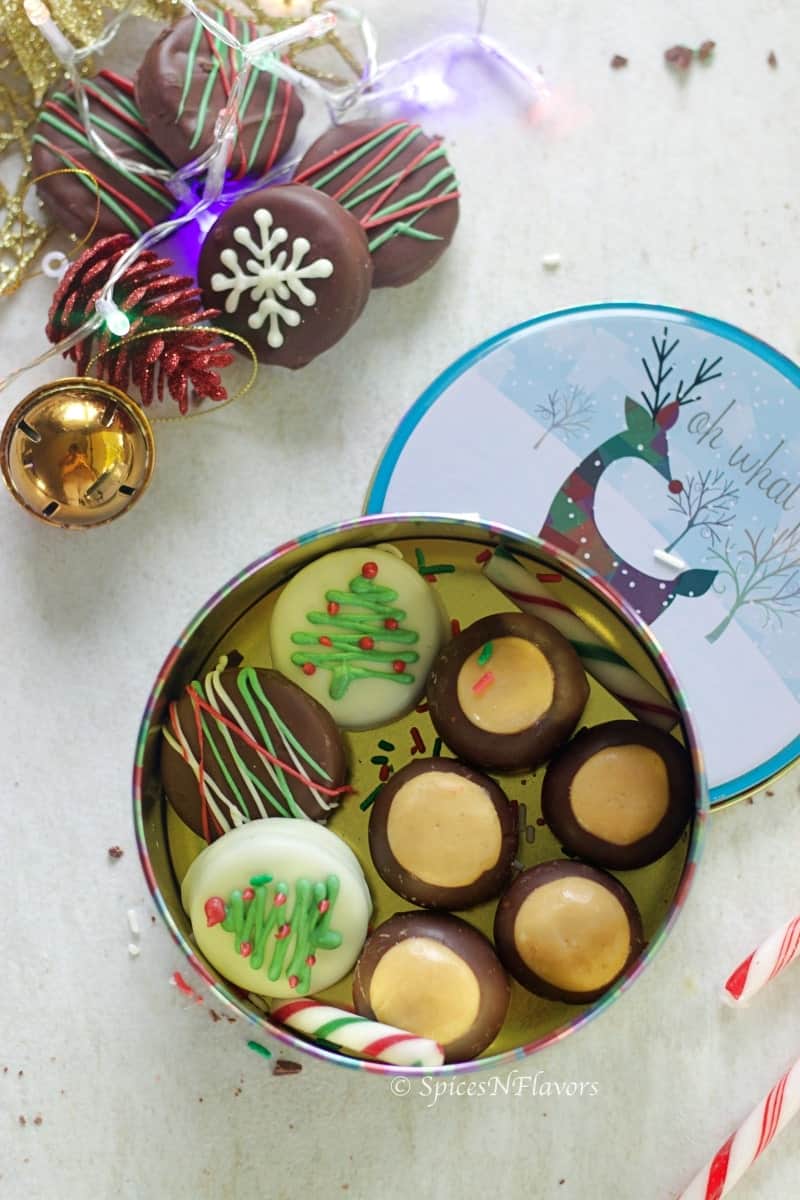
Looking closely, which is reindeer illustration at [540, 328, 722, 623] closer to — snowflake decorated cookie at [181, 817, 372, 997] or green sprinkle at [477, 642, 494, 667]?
green sprinkle at [477, 642, 494, 667]

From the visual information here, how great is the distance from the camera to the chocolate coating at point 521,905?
0.87 m

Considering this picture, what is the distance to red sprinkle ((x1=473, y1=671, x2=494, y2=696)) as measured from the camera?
91 centimetres

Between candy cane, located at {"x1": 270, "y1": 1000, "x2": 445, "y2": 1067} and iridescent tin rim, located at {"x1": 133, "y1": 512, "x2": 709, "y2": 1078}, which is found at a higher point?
iridescent tin rim, located at {"x1": 133, "y1": 512, "x2": 709, "y2": 1078}

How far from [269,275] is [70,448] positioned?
0.81 feet

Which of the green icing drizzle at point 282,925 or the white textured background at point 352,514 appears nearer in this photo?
the green icing drizzle at point 282,925

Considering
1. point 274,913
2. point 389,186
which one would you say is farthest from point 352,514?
point 274,913

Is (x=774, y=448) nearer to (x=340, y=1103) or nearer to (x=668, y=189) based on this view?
(x=668, y=189)

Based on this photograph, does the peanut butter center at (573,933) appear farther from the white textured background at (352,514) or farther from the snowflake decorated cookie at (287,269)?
the snowflake decorated cookie at (287,269)

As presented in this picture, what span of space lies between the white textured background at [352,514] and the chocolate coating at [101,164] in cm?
10

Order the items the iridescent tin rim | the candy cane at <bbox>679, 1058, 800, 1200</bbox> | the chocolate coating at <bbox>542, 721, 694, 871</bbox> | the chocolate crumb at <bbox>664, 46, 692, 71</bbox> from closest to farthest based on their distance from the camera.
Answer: the iridescent tin rim, the chocolate coating at <bbox>542, 721, 694, 871</bbox>, the candy cane at <bbox>679, 1058, 800, 1200</bbox>, the chocolate crumb at <bbox>664, 46, 692, 71</bbox>

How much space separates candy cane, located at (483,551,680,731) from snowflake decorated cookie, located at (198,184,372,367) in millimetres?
319

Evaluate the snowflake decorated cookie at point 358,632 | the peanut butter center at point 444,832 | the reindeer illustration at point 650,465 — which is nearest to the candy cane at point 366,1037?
the peanut butter center at point 444,832

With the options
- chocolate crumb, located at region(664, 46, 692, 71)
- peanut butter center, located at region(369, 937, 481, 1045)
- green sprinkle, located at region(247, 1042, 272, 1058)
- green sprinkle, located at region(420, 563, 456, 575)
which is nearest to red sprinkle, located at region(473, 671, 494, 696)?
green sprinkle, located at region(420, 563, 456, 575)

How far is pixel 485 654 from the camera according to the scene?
0.92m
